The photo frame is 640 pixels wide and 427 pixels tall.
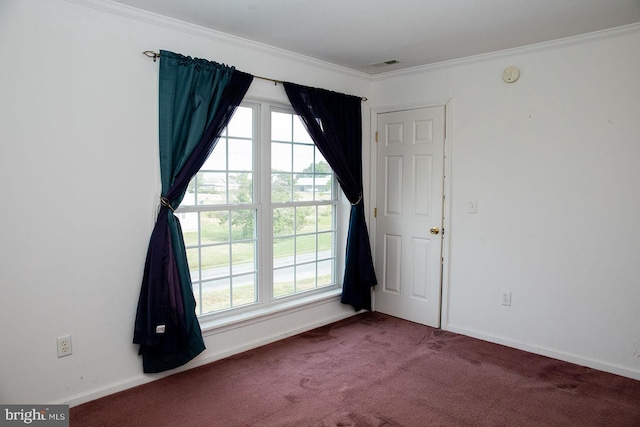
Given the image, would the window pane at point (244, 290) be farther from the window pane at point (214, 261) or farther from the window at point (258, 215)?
the window pane at point (214, 261)

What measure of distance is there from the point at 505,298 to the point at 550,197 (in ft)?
2.94

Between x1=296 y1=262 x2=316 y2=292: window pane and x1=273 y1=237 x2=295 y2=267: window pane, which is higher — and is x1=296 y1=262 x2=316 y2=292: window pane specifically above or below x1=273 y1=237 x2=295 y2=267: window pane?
below

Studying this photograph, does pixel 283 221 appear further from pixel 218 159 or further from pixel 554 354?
pixel 554 354

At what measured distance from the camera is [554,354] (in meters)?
3.42

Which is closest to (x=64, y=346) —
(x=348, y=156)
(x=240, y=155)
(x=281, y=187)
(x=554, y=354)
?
(x=240, y=155)

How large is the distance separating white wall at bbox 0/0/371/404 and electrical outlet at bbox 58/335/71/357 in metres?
0.03

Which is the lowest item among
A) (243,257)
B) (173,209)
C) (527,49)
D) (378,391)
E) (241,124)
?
(378,391)

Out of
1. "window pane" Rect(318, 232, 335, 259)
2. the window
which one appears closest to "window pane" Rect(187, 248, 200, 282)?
the window

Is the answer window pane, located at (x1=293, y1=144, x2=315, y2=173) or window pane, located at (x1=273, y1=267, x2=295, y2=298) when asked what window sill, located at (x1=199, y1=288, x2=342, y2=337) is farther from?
window pane, located at (x1=293, y1=144, x2=315, y2=173)

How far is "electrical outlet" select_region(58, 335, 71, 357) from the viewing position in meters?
2.61

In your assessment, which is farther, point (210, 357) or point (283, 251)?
point (283, 251)

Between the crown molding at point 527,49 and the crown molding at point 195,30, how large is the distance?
604mm

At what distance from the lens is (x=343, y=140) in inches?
162

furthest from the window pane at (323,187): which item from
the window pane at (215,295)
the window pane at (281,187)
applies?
the window pane at (215,295)
